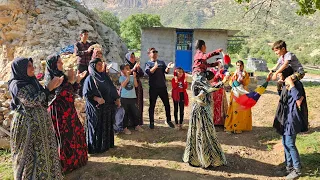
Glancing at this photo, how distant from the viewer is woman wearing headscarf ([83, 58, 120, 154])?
4.72m

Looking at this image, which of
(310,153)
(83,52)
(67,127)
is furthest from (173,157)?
(83,52)

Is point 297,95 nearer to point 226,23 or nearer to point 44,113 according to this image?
point 44,113

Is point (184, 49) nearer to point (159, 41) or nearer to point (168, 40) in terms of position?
point (168, 40)

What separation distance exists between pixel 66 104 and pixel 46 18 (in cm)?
926

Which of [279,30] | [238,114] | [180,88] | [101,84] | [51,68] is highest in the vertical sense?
[279,30]

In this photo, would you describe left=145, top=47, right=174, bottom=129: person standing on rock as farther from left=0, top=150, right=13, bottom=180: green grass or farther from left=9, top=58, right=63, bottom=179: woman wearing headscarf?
left=0, top=150, right=13, bottom=180: green grass

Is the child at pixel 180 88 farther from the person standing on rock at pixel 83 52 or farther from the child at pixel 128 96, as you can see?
the person standing on rock at pixel 83 52

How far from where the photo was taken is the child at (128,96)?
227 inches

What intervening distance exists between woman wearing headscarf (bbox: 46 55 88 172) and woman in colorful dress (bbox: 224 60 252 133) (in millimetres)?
3505

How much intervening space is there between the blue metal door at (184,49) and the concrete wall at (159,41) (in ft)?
0.99

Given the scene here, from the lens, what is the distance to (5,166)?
198 inches

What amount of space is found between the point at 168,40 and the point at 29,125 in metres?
12.8

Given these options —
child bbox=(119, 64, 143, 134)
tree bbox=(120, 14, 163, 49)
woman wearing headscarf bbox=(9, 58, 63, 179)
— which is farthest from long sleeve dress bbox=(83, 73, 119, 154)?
tree bbox=(120, 14, 163, 49)

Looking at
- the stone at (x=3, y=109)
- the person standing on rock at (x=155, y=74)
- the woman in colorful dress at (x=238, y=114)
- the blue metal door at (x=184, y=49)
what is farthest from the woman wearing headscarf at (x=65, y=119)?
the blue metal door at (x=184, y=49)
